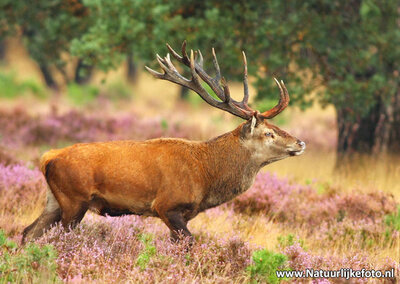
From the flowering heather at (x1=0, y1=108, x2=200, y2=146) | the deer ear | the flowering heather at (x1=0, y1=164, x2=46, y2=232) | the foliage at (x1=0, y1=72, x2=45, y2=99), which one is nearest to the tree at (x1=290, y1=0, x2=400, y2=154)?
the flowering heather at (x1=0, y1=108, x2=200, y2=146)

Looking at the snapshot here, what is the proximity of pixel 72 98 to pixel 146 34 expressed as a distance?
698 centimetres

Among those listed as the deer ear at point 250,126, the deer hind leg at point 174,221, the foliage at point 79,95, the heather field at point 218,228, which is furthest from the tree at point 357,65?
the foliage at point 79,95

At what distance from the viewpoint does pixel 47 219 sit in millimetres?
5660

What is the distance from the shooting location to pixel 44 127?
12867 millimetres

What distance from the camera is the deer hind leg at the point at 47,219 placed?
5.64m

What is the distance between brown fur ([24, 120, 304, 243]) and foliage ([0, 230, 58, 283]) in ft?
2.66

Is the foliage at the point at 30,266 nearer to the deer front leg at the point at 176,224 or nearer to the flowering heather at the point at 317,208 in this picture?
the deer front leg at the point at 176,224

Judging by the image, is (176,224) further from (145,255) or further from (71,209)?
(71,209)

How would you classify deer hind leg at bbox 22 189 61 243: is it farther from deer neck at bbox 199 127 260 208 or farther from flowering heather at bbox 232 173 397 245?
flowering heather at bbox 232 173 397 245

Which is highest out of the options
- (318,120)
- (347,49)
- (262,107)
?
(347,49)

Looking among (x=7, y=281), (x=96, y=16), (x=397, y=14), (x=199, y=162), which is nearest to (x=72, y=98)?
(x=96, y=16)

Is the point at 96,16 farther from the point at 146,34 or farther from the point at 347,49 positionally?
the point at 347,49

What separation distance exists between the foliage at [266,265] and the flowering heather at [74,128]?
7.59 meters

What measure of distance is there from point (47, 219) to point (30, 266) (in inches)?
44.0
